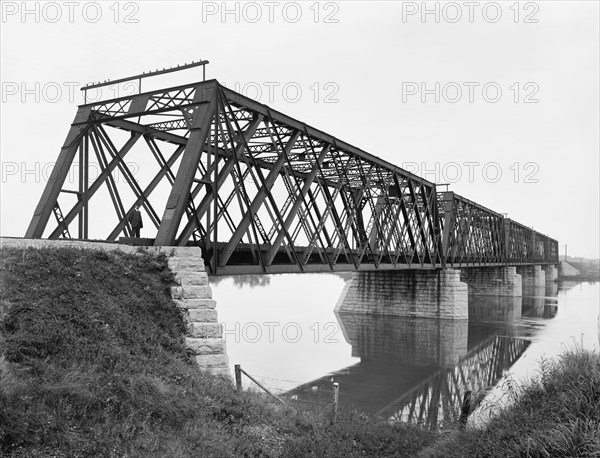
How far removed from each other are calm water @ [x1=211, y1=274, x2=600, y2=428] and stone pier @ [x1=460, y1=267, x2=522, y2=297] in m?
18.6

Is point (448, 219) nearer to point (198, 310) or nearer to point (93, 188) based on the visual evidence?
point (93, 188)

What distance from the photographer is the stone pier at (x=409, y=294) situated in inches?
1537

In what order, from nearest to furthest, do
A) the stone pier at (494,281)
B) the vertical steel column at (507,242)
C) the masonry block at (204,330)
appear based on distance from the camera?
the masonry block at (204,330), the stone pier at (494,281), the vertical steel column at (507,242)

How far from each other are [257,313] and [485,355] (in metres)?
19.7

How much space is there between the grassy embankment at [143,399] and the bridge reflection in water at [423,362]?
10.6 feet

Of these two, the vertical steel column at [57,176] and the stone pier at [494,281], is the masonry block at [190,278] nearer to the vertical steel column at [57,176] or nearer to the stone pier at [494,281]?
the vertical steel column at [57,176]

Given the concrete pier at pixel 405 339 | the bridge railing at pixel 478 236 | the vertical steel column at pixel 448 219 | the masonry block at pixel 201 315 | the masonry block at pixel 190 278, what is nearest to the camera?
the masonry block at pixel 201 315

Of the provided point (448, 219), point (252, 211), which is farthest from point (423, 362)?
point (448, 219)

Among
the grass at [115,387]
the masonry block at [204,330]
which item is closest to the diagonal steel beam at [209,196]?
the grass at [115,387]

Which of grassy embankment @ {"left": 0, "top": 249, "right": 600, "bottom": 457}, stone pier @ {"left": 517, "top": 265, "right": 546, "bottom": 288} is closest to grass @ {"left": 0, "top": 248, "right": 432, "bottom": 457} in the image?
grassy embankment @ {"left": 0, "top": 249, "right": 600, "bottom": 457}

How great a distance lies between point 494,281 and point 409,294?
31.9m

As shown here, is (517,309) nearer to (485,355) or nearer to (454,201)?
(454,201)

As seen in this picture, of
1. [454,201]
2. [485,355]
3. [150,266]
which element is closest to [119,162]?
[150,266]

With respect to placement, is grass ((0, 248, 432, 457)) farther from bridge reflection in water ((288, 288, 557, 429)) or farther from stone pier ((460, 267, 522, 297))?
stone pier ((460, 267, 522, 297))
